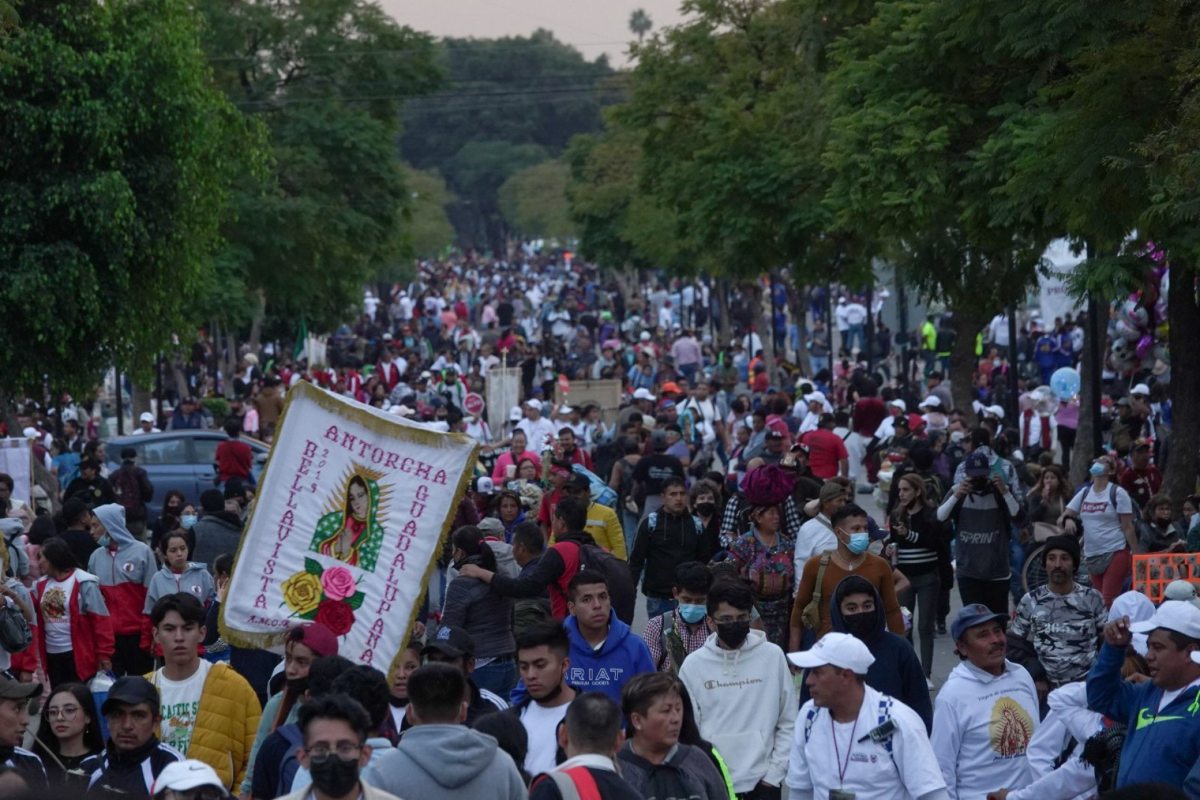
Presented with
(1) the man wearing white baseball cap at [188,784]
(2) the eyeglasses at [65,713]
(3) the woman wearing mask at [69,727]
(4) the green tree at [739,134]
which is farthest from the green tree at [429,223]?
(1) the man wearing white baseball cap at [188,784]

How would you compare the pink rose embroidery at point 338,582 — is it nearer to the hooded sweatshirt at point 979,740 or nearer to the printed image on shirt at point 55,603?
the hooded sweatshirt at point 979,740

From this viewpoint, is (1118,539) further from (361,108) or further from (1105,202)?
(361,108)

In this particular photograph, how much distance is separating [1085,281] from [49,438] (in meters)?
16.5

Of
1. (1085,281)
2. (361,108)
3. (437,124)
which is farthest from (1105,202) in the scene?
(437,124)

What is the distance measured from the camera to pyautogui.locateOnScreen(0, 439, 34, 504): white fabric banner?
59.2 feet

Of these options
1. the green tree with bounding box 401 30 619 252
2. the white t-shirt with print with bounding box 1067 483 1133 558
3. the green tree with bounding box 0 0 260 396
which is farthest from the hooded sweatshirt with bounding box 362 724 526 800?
the green tree with bounding box 401 30 619 252

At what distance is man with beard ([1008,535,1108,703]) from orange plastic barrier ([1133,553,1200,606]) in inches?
32.8

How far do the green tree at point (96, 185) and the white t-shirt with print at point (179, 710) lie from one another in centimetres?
1207

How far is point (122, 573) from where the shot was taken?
12680mm

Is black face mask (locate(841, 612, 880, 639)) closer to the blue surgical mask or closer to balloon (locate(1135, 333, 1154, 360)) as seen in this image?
the blue surgical mask

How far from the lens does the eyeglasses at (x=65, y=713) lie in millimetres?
7895

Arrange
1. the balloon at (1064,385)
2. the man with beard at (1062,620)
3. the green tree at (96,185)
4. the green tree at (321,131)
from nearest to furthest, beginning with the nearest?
the man with beard at (1062,620)
the green tree at (96,185)
the balloon at (1064,385)
the green tree at (321,131)

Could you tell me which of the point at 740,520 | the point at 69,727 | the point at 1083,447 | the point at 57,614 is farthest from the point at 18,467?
the point at 69,727

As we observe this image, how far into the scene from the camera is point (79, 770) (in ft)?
24.9
